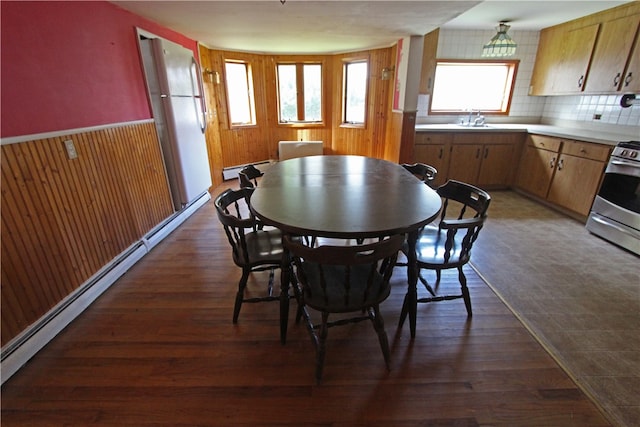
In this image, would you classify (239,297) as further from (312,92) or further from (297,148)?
(312,92)

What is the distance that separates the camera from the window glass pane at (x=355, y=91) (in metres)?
5.10

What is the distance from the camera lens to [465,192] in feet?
Answer: 6.41

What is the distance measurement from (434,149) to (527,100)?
1.83 metres

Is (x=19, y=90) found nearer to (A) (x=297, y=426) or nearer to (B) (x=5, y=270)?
(B) (x=5, y=270)

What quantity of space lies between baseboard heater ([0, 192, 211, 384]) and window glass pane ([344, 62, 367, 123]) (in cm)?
381

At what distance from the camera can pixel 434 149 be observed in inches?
167

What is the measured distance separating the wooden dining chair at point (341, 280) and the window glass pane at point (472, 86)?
405cm

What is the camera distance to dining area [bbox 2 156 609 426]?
1354mm

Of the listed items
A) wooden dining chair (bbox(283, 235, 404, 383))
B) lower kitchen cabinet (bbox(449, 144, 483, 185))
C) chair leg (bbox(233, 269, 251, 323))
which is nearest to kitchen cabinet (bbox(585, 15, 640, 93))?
lower kitchen cabinet (bbox(449, 144, 483, 185))

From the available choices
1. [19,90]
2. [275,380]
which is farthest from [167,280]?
[19,90]

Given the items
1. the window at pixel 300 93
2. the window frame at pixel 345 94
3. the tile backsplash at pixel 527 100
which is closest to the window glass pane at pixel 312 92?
the window at pixel 300 93

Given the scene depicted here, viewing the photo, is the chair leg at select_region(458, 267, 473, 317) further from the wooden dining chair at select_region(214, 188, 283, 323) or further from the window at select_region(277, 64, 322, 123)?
the window at select_region(277, 64, 322, 123)

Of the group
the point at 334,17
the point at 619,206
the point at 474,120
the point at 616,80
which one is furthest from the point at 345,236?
the point at 474,120

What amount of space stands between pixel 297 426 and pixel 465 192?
1630 mm
